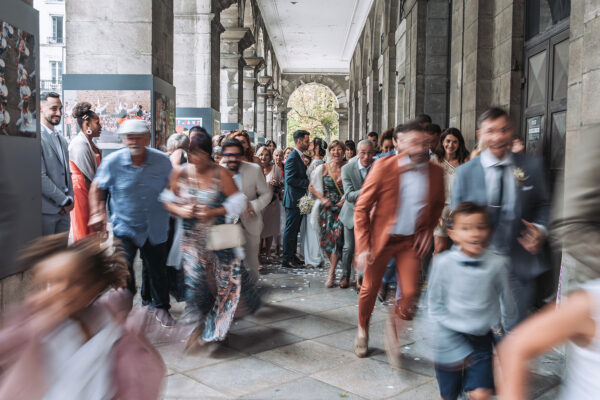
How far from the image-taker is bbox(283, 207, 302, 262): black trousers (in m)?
8.55

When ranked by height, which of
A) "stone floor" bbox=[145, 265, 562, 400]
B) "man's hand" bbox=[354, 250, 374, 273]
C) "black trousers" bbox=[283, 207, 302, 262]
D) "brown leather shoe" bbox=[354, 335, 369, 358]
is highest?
"man's hand" bbox=[354, 250, 374, 273]

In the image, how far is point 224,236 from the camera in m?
4.57

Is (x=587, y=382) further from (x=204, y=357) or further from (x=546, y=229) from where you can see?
(x=204, y=357)

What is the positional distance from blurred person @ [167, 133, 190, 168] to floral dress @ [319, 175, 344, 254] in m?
1.80

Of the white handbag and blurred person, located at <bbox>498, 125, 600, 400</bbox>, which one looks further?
the white handbag

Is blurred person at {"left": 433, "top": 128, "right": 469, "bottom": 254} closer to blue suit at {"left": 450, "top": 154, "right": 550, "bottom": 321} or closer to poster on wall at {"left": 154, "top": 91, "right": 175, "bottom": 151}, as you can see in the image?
blue suit at {"left": 450, "top": 154, "right": 550, "bottom": 321}

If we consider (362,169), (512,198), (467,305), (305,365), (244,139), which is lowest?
(305,365)

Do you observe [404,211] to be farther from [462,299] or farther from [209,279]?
[209,279]

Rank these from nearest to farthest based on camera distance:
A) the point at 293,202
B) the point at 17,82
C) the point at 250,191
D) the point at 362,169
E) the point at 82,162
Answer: the point at 17,82, the point at 250,191, the point at 82,162, the point at 362,169, the point at 293,202

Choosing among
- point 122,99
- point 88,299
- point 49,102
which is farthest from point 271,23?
point 88,299

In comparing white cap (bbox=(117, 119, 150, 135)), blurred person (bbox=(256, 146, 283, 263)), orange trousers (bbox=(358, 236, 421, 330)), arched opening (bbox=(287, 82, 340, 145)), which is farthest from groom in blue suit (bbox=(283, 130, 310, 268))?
arched opening (bbox=(287, 82, 340, 145))

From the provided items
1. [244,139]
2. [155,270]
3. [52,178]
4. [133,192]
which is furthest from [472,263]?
[244,139]

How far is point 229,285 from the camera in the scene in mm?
4684

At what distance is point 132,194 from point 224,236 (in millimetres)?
948
